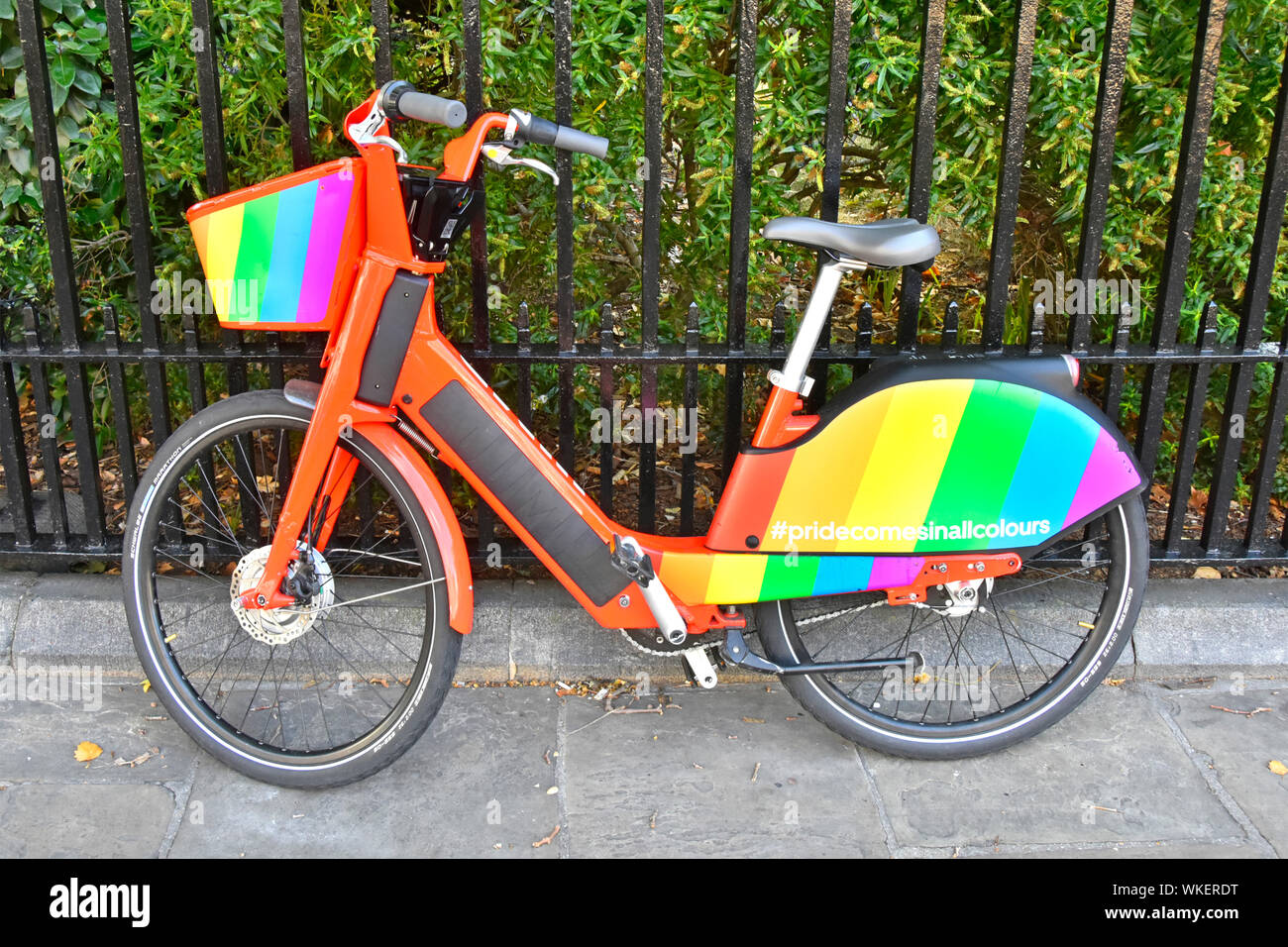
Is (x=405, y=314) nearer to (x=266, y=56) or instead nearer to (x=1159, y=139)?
(x=266, y=56)

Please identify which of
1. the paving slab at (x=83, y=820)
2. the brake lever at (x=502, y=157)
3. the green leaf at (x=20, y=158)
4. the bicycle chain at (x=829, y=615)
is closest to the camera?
the brake lever at (x=502, y=157)

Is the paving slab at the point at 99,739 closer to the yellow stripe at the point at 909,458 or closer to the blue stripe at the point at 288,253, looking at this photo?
the blue stripe at the point at 288,253

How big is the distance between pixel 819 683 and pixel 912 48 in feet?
5.90

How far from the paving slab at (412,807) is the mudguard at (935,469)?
843mm

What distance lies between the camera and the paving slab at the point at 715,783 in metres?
2.98

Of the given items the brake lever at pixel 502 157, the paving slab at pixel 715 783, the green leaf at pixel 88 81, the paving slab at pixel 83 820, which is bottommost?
the paving slab at pixel 715 783

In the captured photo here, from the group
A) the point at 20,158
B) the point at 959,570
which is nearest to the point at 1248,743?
the point at 959,570

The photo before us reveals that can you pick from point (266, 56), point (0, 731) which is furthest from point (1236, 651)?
point (0, 731)

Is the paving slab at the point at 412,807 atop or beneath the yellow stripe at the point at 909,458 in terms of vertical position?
beneath

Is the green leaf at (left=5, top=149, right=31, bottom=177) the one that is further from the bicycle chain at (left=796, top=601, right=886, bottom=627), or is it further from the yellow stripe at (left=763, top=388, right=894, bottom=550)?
the bicycle chain at (left=796, top=601, right=886, bottom=627)

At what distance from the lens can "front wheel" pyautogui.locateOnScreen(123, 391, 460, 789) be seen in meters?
A: 3.04

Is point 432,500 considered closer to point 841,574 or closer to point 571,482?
point 571,482

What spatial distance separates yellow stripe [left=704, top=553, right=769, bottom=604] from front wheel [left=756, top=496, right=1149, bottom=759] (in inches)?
5.1

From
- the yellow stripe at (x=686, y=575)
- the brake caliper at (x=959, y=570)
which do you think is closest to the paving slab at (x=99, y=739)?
the yellow stripe at (x=686, y=575)
